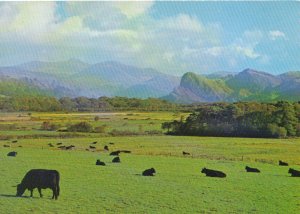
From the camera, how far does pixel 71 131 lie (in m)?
67.8

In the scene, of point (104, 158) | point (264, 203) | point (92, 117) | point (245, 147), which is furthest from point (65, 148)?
point (92, 117)

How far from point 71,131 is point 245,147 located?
92.4 ft

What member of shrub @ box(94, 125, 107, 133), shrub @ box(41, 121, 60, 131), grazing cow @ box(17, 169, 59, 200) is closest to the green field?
grazing cow @ box(17, 169, 59, 200)

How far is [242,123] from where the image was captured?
227 ft

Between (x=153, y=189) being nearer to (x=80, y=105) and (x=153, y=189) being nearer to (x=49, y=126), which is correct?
(x=49, y=126)

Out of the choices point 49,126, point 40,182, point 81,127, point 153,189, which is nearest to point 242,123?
point 81,127

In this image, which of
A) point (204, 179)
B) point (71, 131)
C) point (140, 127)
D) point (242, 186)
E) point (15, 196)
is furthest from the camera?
point (140, 127)

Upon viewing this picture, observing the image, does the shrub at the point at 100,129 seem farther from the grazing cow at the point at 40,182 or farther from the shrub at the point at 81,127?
the grazing cow at the point at 40,182

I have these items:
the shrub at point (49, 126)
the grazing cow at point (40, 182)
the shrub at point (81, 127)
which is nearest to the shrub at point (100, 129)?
the shrub at point (81, 127)

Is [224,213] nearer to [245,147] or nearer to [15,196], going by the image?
[15,196]

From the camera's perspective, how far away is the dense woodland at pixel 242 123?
67.9 m

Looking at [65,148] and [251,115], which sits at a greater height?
[251,115]

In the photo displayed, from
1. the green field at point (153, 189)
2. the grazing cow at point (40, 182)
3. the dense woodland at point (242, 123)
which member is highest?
the dense woodland at point (242, 123)

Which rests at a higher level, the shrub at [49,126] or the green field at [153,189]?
the shrub at [49,126]
